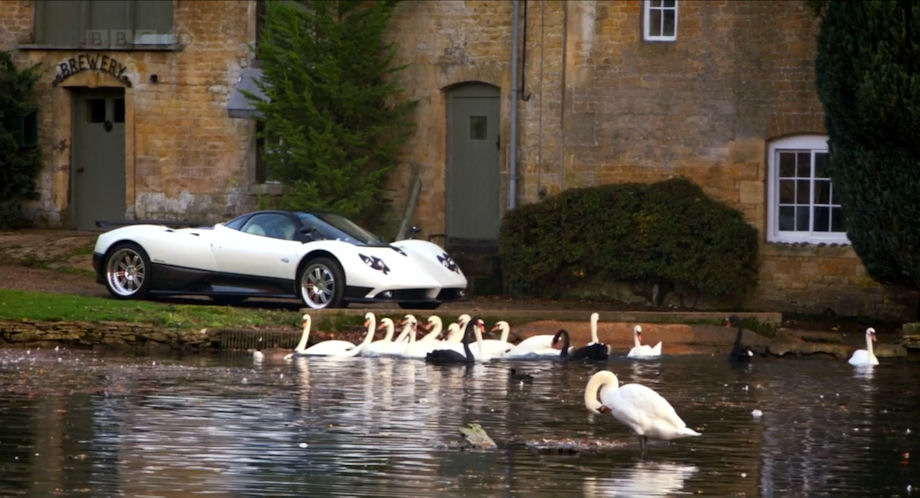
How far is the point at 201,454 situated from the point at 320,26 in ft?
57.9

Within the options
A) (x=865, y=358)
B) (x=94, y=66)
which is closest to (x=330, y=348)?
(x=865, y=358)

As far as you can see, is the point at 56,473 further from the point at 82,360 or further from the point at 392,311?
the point at 392,311

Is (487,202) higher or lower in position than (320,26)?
lower

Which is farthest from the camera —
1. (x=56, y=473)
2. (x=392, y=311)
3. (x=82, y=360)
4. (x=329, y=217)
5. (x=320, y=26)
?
(x=320, y=26)

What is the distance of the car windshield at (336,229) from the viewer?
78.8 feet

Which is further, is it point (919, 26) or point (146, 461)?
point (919, 26)

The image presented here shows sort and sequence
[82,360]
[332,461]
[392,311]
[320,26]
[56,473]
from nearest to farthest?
1. [56,473]
2. [332,461]
3. [82,360]
4. [392,311]
5. [320,26]

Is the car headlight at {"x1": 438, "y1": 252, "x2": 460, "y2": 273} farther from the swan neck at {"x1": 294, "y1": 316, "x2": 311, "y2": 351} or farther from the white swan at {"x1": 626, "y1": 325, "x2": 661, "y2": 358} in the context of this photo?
the white swan at {"x1": 626, "y1": 325, "x2": 661, "y2": 358}

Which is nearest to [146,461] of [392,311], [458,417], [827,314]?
[458,417]

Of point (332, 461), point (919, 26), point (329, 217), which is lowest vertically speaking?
point (332, 461)

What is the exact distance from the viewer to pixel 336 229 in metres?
24.2

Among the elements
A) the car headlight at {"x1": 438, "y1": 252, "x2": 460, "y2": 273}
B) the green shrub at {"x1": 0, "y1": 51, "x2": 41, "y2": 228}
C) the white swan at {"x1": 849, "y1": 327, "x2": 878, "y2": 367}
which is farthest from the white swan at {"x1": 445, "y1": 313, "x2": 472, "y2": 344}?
the green shrub at {"x1": 0, "y1": 51, "x2": 41, "y2": 228}

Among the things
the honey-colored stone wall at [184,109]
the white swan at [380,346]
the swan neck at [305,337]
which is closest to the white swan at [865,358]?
the white swan at [380,346]

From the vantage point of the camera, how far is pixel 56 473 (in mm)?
11508
